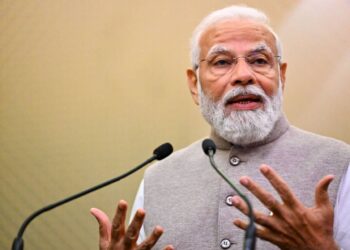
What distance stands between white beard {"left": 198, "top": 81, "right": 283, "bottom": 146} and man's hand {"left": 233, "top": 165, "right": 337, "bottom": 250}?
1.35 feet

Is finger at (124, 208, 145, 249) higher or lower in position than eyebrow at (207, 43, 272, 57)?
lower

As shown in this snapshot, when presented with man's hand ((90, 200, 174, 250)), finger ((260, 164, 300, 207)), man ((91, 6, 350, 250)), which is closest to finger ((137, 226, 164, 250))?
man's hand ((90, 200, 174, 250))

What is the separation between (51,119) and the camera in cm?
215

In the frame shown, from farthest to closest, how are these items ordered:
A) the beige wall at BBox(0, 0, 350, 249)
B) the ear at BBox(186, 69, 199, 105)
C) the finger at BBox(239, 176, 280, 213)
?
the beige wall at BBox(0, 0, 350, 249), the ear at BBox(186, 69, 199, 105), the finger at BBox(239, 176, 280, 213)

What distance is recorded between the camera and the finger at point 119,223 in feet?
3.57

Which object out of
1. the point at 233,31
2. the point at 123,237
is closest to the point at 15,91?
the point at 233,31

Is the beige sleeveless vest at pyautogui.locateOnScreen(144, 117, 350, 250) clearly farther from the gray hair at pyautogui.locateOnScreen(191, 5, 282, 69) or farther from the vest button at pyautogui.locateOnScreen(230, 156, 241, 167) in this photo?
the gray hair at pyautogui.locateOnScreen(191, 5, 282, 69)

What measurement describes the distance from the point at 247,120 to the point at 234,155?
0.41ft

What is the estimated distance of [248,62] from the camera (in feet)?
4.99

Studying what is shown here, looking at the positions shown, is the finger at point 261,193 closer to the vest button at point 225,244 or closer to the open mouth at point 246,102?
the vest button at point 225,244

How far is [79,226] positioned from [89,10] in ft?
3.38

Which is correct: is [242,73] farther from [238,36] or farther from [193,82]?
[193,82]

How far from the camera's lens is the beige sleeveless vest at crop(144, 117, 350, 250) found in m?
1.36

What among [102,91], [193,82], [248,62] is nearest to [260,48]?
[248,62]
